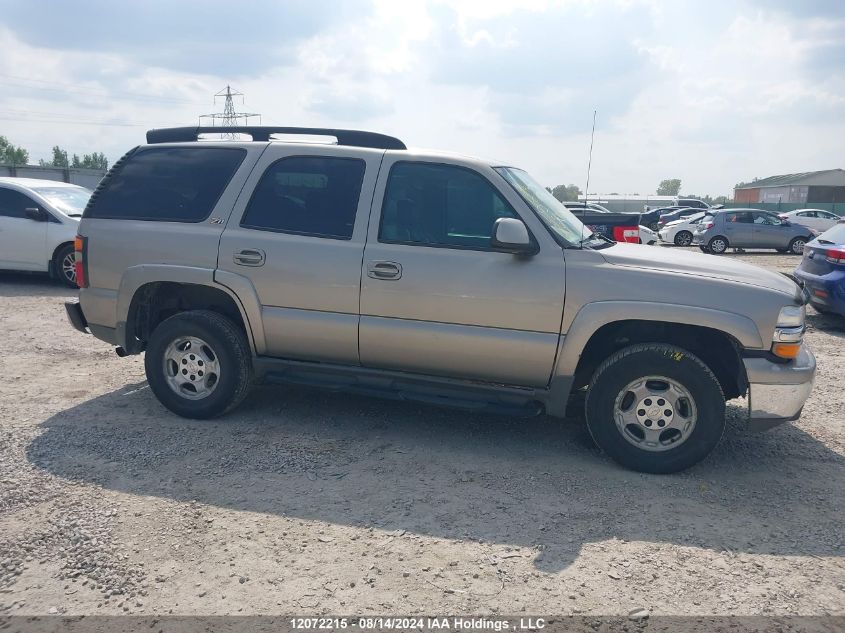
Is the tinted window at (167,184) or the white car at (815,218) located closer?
the tinted window at (167,184)

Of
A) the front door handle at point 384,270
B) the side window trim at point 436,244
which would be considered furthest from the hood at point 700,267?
the front door handle at point 384,270

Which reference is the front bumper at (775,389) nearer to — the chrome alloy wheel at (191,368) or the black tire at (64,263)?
the chrome alloy wheel at (191,368)

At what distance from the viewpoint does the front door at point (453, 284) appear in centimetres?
424

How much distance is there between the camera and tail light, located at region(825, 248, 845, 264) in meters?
8.41

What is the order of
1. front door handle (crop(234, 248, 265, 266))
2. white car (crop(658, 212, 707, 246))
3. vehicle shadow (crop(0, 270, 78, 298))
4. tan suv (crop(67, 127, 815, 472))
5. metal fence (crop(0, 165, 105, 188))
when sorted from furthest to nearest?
metal fence (crop(0, 165, 105, 188)) → white car (crop(658, 212, 707, 246)) → vehicle shadow (crop(0, 270, 78, 298)) → front door handle (crop(234, 248, 265, 266)) → tan suv (crop(67, 127, 815, 472))

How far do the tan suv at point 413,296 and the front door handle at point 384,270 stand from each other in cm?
1

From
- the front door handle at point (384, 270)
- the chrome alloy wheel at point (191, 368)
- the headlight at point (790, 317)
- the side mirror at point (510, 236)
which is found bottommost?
the chrome alloy wheel at point (191, 368)

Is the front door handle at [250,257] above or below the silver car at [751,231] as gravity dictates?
below

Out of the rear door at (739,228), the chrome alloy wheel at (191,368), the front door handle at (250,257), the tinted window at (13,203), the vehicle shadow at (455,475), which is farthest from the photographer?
the rear door at (739,228)

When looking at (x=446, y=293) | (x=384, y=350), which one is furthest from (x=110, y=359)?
(x=446, y=293)

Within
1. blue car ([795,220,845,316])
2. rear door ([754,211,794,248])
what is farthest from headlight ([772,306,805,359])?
rear door ([754,211,794,248])

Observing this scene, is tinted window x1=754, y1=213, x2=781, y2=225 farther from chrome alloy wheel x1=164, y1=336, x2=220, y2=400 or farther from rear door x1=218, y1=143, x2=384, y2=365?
chrome alloy wheel x1=164, y1=336, x2=220, y2=400

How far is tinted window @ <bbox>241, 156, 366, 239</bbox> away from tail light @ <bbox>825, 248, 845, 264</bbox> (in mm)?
6939

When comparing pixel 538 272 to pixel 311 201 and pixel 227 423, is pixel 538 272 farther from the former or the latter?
pixel 227 423
